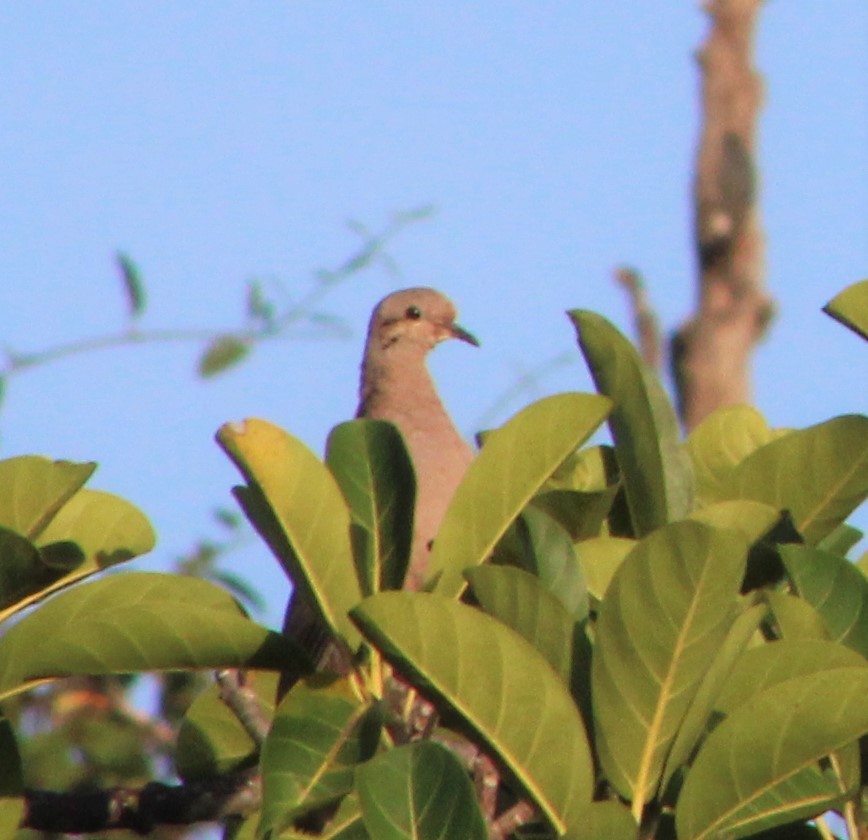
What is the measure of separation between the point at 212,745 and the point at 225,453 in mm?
659

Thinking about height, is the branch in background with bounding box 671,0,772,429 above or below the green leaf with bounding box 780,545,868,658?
above

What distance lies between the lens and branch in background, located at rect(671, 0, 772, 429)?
512 inches

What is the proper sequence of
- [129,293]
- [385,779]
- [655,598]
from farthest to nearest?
[129,293] → [655,598] → [385,779]

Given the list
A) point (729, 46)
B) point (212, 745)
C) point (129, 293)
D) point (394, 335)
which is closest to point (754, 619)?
point (212, 745)

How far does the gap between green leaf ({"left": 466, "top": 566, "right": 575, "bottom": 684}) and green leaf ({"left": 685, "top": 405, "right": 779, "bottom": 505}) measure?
79 cm

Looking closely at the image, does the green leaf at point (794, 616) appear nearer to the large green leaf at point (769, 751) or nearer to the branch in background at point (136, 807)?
the large green leaf at point (769, 751)

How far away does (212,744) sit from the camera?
2.68 meters

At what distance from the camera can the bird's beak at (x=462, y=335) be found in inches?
264

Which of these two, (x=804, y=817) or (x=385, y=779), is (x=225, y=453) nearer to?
(x=385, y=779)

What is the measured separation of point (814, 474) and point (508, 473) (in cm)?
45

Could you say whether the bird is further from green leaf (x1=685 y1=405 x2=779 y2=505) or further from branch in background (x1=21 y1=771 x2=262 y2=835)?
branch in background (x1=21 y1=771 x2=262 y2=835)

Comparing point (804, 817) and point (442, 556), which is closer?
point (804, 817)

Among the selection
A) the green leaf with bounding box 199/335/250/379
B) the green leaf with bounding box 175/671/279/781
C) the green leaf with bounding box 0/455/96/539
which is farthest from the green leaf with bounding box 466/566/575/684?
the green leaf with bounding box 199/335/250/379

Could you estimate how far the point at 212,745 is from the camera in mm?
2680
